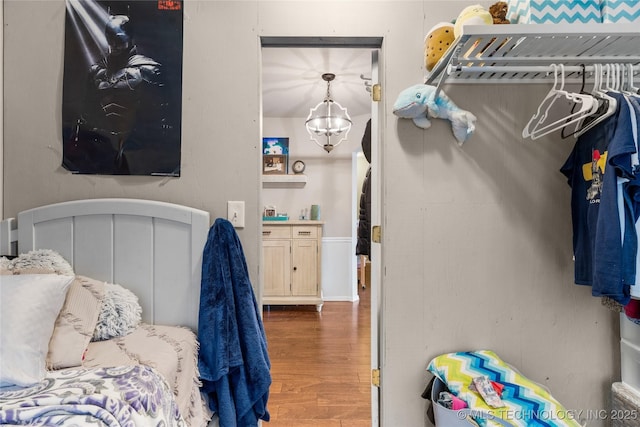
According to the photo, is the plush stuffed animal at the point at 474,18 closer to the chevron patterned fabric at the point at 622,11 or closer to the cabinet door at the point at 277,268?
the chevron patterned fabric at the point at 622,11

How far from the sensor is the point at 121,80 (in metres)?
1.65

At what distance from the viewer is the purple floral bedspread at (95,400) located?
851 millimetres

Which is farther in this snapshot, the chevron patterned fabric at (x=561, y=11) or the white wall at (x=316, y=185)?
the white wall at (x=316, y=185)

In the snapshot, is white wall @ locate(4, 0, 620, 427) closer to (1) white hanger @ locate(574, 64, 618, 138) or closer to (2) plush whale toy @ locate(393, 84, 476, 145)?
(2) plush whale toy @ locate(393, 84, 476, 145)

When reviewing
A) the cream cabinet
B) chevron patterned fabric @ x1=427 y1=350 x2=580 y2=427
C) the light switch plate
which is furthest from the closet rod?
the cream cabinet

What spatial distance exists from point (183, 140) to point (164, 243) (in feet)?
1.53

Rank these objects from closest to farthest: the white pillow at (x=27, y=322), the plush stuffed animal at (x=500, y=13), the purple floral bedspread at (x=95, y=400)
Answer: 1. the purple floral bedspread at (x=95, y=400)
2. the white pillow at (x=27, y=322)
3. the plush stuffed animal at (x=500, y=13)

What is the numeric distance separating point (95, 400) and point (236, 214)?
0.90 meters

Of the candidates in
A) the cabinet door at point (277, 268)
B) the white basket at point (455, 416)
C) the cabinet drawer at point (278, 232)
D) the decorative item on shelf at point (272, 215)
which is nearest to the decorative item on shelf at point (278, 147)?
the decorative item on shelf at point (272, 215)

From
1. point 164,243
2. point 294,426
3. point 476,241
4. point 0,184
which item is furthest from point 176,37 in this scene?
point 294,426

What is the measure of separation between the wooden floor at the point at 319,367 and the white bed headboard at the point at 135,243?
965mm

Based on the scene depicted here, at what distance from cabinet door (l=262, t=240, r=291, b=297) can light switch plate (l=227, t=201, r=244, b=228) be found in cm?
263

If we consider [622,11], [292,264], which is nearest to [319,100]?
[292,264]

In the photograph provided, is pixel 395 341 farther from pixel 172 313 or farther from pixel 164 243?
pixel 164 243
